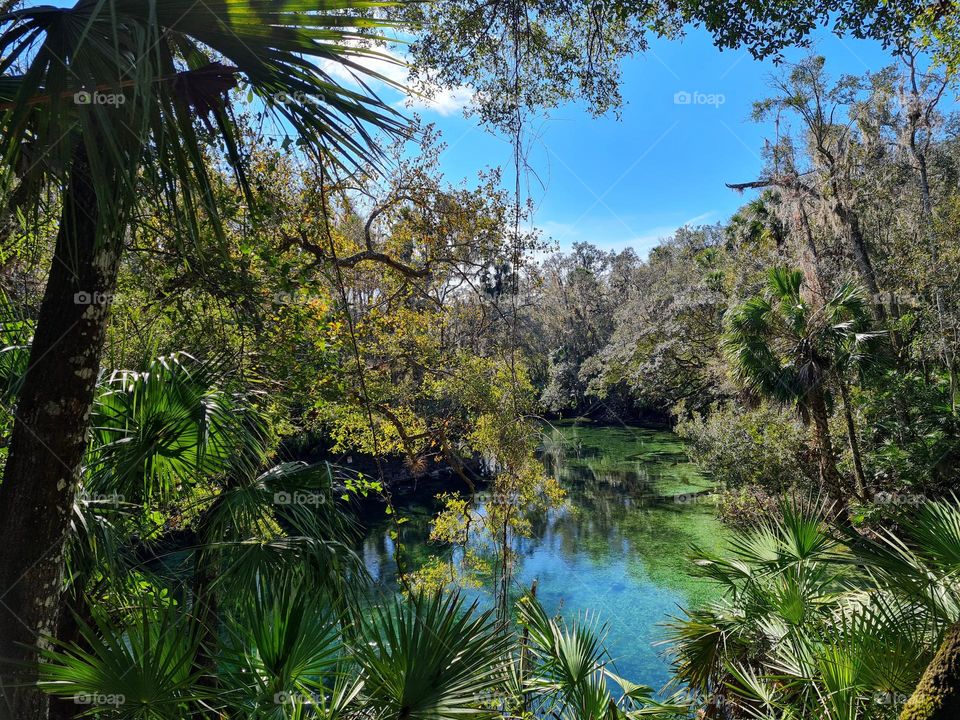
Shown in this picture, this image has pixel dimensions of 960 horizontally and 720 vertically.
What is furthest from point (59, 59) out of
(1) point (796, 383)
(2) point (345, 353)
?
(1) point (796, 383)

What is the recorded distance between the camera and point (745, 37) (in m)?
3.29

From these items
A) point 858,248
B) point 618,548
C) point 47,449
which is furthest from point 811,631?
point 618,548

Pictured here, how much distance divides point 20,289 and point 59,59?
505 centimetres

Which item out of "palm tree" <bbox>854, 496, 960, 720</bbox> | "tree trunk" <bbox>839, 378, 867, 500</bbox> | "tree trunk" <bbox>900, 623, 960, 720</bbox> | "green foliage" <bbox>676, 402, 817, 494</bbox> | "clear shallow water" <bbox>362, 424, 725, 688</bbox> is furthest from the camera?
"green foliage" <bbox>676, 402, 817, 494</bbox>

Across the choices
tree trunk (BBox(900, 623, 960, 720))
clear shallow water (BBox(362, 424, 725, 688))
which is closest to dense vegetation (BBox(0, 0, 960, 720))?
tree trunk (BBox(900, 623, 960, 720))

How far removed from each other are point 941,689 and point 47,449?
3369mm

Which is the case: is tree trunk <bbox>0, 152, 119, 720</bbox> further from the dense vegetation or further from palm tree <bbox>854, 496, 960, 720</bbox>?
palm tree <bbox>854, 496, 960, 720</bbox>

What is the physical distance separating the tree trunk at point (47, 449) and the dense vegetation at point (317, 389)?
0.04 feet

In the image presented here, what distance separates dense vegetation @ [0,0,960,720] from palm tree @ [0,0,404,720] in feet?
0.04

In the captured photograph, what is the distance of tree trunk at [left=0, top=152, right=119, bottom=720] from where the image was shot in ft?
6.15

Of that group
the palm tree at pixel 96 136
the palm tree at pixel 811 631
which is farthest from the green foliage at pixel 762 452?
the palm tree at pixel 96 136

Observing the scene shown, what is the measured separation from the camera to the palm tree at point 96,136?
1423mm

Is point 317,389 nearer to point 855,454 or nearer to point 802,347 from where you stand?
point 802,347

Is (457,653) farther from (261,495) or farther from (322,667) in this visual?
(261,495)
